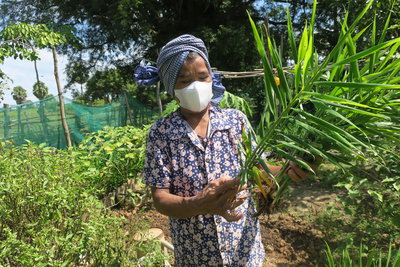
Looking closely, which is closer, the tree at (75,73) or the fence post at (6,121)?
the fence post at (6,121)

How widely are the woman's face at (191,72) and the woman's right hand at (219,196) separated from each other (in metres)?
0.44

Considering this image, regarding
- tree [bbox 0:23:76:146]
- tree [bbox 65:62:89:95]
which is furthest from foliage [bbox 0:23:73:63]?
tree [bbox 65:62:89:95]

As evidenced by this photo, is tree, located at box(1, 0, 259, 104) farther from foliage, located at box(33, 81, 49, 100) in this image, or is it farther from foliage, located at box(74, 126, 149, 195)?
foliage, located at box(74, 126, 149, 195)

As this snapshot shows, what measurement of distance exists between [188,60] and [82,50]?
12.5m

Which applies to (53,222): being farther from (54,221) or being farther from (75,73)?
(75,73)

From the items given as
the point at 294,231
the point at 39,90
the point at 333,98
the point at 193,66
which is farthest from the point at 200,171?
the point at 39,90

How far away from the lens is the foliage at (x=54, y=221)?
1.36 metres

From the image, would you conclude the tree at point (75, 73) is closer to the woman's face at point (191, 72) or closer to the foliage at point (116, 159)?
the foliage at point (116, 159)

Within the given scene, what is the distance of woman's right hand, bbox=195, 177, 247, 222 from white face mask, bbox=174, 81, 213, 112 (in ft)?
1.22

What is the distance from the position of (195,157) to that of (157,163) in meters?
0.16

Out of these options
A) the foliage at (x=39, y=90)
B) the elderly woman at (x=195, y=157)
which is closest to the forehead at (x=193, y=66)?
the elderly woman at (x=195, y=157)

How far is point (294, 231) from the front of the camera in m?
2.92

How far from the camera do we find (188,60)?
1121 mm

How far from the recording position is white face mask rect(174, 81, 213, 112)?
1151 mm
